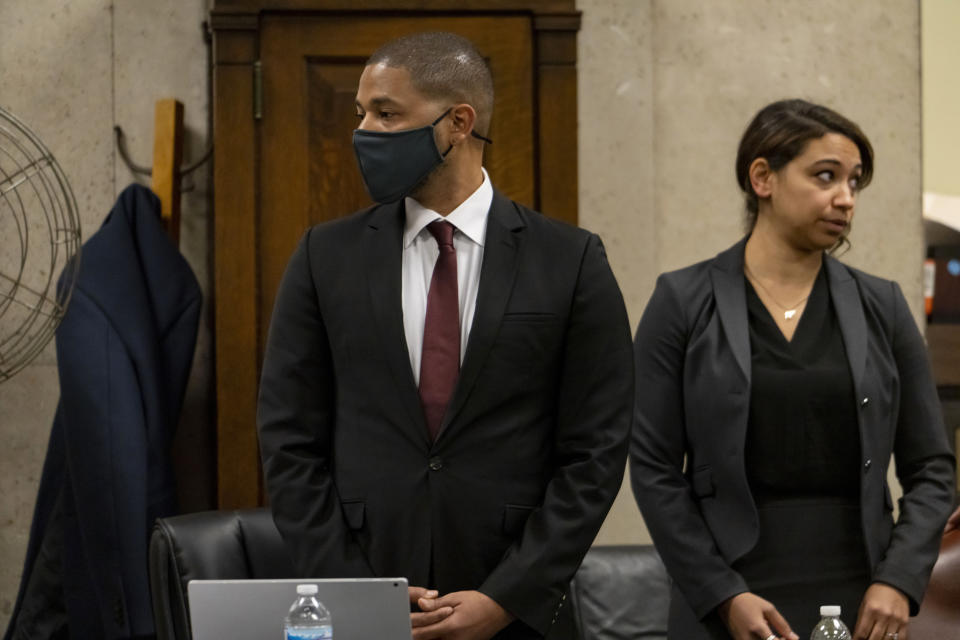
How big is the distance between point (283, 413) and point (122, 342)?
55.4 inches

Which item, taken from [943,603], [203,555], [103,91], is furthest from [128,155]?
[943,603]

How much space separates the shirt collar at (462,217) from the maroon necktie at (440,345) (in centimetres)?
7

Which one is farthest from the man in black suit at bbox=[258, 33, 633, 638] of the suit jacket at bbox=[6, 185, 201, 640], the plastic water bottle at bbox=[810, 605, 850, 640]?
the suit jacket at bbox=[6, 185, 201, 640]

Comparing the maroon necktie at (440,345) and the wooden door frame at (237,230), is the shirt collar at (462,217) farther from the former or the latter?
the wooden door frame at (237,230)

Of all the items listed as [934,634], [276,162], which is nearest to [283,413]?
[934,634]

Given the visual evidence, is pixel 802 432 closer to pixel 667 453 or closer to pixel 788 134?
pixel 667 453

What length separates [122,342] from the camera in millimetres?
3254

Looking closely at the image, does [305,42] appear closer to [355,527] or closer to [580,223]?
[580,223]

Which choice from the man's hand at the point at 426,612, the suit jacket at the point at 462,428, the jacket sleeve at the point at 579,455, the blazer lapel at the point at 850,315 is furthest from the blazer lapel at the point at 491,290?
the blazer lapel at the point at 850,315

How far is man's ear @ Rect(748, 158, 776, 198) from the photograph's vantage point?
2.34 metres

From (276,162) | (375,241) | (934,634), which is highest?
(276,162)

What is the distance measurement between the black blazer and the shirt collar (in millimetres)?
431

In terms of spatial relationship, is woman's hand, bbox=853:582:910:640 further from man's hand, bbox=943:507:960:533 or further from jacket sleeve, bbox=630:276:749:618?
man's hand, bbox=943:507:960:533

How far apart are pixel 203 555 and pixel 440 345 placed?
1.13 metres
